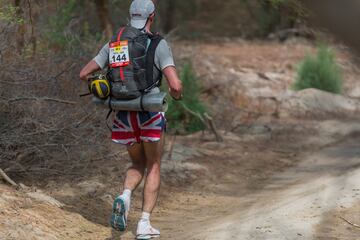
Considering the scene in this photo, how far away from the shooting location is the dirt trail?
5.15 metres

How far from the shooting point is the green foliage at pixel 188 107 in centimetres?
1171

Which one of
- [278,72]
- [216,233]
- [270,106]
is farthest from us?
[278,72]

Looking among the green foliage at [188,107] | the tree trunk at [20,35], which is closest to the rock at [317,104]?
the green foliage at [188,107]

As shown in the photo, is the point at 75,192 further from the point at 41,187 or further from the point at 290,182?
the point at 290,182

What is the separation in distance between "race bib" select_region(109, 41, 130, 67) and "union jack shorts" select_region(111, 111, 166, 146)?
0.37m

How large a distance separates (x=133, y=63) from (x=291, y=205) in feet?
7.03

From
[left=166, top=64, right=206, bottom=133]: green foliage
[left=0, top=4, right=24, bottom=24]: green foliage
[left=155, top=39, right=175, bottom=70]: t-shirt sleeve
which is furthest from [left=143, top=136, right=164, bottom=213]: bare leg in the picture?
[left=166, top=64, right=206, bottom=133]: green foliage

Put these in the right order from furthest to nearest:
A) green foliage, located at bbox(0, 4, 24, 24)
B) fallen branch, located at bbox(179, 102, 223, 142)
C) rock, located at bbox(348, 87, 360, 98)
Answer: rock, located at bbox(348, 87, 360, 98), fallen branch, located at bbox(179, 102, 223, 142), green foliage, located at bbox(0, 4, 24, 24)

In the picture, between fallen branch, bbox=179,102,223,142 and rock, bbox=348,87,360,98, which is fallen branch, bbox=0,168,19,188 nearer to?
fallen branch, bbox=179,102,223,142

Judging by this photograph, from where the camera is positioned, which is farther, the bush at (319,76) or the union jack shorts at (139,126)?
the bush at (319,76)

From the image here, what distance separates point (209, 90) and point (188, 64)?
7.26 ft

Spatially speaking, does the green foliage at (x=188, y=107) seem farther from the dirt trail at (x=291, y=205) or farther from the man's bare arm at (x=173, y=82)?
the man's bare arm at (x=173, y=82)

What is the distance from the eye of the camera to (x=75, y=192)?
21.3 ft

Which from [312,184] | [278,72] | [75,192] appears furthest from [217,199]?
[278,72]
